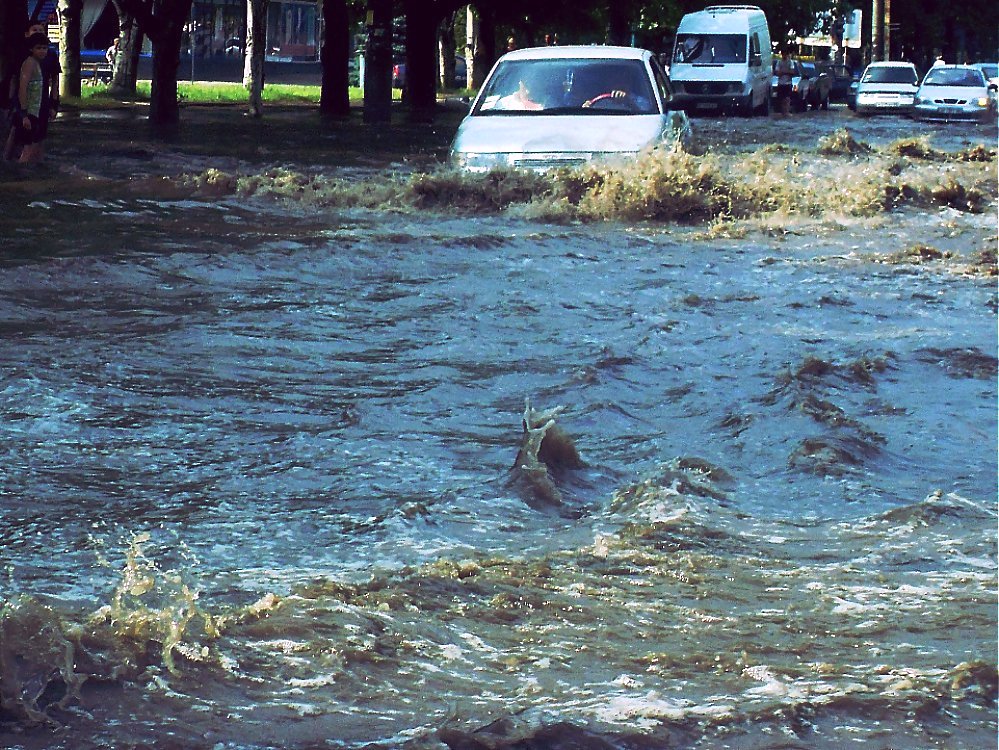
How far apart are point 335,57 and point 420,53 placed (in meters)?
3.00

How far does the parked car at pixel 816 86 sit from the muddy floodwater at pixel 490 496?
38.0 metres

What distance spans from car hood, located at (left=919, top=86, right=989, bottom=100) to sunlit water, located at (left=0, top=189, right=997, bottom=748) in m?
30.3

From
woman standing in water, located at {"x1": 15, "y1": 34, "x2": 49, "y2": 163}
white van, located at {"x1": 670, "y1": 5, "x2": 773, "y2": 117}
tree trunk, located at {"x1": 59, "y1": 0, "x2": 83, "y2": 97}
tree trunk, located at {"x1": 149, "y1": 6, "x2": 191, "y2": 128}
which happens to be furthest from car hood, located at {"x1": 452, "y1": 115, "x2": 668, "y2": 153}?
white van, located at {"x1": 670, "y1": 5, "x2": 773, "y2": 117}

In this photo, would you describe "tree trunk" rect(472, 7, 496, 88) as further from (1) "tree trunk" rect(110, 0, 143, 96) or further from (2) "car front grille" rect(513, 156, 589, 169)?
(2) "car front grille" rect(513, 156, 589, 169)

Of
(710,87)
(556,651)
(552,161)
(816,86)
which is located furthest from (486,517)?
(816,86)

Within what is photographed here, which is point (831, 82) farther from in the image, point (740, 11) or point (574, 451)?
point (574, 451)

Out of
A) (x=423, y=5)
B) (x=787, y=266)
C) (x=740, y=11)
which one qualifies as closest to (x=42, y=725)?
(x=787, y=266)

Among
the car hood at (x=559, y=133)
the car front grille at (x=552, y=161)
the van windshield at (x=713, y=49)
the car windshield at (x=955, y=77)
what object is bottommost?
the car front grille at (x=552, y=161)

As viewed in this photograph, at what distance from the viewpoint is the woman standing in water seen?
17.4 meters

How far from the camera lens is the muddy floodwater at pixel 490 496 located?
386 centimetres

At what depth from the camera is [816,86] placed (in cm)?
5034

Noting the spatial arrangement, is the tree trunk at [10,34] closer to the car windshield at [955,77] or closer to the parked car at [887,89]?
the car windshield at [955,77]

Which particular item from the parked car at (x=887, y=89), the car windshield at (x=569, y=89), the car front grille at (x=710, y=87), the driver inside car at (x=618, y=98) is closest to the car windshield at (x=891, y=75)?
the parked car at (x=887, y=89)

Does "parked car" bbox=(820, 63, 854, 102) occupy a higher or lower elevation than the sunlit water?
higher
